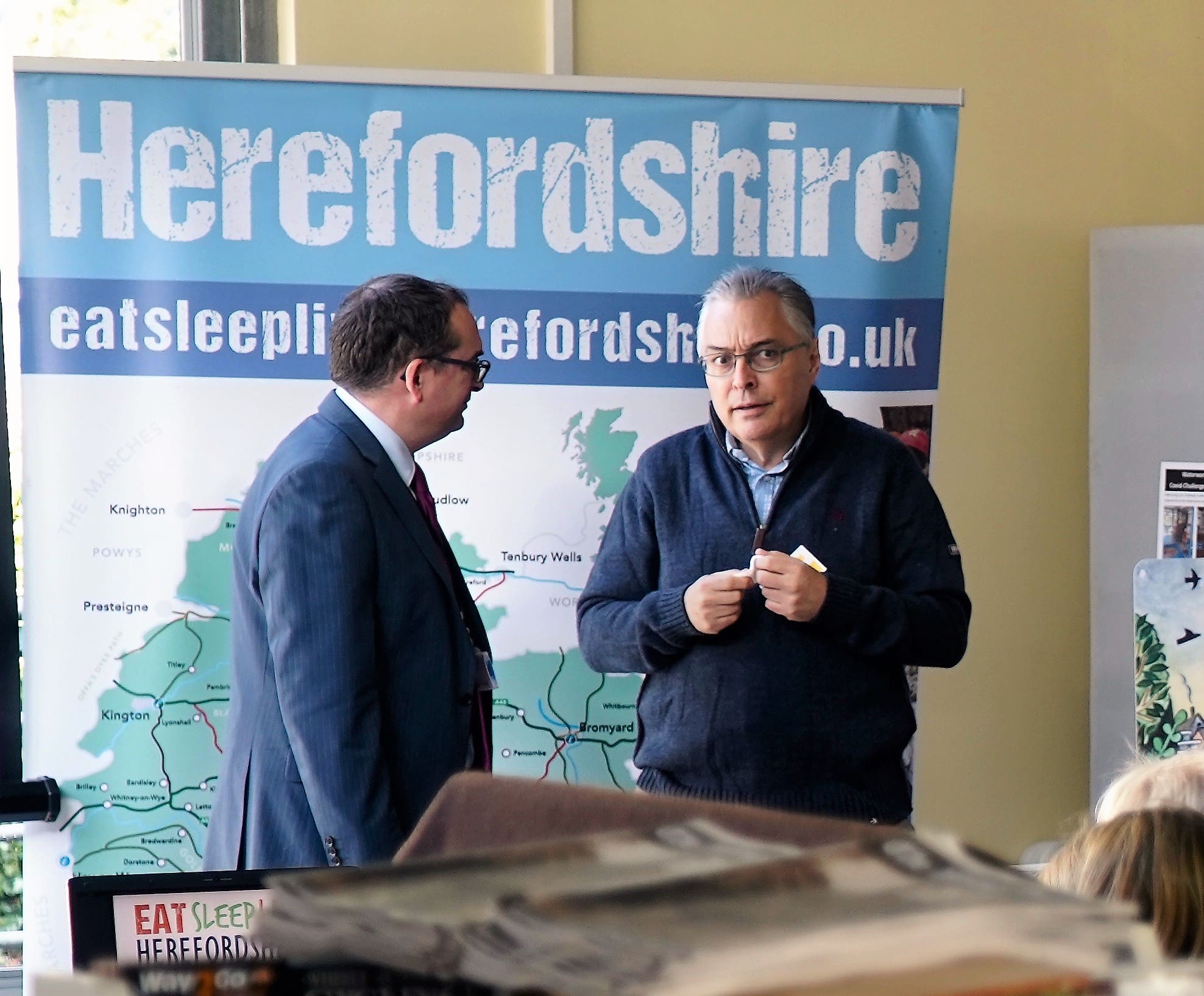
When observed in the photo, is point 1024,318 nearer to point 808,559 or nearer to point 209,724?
point 808,559

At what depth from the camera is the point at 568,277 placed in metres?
3.17

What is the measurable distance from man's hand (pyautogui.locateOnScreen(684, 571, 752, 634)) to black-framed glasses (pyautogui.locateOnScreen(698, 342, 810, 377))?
0.42 metres

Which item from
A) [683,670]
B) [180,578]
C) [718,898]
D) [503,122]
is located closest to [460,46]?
[503,122]

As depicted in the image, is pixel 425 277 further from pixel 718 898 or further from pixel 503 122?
pixel 718 898

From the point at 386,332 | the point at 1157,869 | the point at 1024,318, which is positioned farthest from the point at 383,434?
the point at 1024,318

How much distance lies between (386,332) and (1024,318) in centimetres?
181

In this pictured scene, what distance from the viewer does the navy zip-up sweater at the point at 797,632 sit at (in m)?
2.57

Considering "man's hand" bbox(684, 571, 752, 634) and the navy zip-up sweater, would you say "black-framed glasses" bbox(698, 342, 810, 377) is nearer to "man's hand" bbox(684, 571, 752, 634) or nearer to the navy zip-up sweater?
the navy zip-up sweater

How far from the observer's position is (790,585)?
2.52 metres

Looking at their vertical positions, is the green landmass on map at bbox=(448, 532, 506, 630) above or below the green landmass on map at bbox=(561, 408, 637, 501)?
below

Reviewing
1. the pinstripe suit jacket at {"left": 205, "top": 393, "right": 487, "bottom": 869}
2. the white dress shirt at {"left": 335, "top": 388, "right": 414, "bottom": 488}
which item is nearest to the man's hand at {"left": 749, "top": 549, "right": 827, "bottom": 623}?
the pinstripe suit jacket at {"left": 205, "top": 393, "right": 487, "bottom": 869}

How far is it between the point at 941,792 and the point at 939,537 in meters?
1.26

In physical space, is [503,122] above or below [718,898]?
above

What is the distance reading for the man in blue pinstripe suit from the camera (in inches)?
91.2
